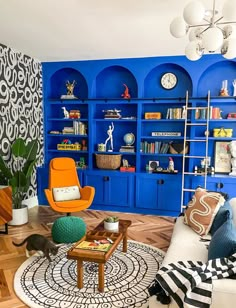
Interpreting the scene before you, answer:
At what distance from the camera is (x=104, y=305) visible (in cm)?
221

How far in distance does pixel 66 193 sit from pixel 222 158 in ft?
8.24

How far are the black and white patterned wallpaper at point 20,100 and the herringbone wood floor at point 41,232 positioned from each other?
81 cm

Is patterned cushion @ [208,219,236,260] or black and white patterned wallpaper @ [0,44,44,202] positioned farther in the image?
black and white patterned wallpaper @ [0,44,44,202]

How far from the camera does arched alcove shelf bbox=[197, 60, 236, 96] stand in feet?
14.5

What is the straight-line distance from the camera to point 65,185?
14.1ft

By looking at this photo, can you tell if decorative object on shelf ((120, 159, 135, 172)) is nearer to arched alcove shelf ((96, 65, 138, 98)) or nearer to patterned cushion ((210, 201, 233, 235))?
arched alcove shelf ((96, 65, 138, 98))

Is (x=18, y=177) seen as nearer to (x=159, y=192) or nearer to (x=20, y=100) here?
(x=20, y=100)

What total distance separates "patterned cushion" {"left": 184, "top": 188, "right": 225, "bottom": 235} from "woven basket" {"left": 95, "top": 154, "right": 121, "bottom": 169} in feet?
6.34

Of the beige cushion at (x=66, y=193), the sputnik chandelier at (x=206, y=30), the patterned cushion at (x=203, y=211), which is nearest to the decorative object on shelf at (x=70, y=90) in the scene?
the beige cushion at (x=66, y=193)

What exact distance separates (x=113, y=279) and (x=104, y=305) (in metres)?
0.38

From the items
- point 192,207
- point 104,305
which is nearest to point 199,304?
point 104,305

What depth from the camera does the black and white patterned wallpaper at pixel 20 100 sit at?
159 inches

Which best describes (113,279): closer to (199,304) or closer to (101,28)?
(199,304)

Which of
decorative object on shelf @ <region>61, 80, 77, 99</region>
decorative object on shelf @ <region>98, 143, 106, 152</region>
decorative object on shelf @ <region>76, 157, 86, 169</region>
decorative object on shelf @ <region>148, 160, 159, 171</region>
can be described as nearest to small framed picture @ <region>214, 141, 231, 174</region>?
decorative object on shelf @ <region>148, 160, 159, 171</region>
